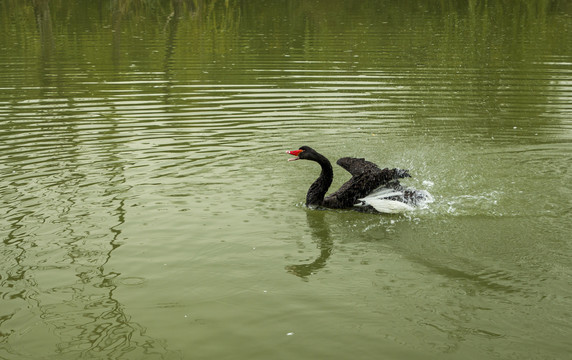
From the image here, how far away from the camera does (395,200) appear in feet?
25.4

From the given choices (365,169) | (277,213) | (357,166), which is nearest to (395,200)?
(365,169)

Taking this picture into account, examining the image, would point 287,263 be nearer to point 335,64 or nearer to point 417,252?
point 417,252

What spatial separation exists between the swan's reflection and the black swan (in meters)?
0.19

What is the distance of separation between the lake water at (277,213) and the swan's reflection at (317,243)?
0.03 metres

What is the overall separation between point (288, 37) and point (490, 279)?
→ 1761 centimetres

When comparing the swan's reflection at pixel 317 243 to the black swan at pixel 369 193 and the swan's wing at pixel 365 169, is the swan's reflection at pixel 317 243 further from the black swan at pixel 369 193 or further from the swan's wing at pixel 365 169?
the swan's wing at pixel 365 169

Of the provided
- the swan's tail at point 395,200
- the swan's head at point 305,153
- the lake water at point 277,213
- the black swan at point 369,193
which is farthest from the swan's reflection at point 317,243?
the swan's head at point 305,153

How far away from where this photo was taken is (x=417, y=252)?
22.1ft

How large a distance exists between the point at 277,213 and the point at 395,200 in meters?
1.38

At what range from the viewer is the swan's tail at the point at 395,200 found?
7.68 metres

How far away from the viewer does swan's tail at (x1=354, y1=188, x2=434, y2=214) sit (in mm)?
7676

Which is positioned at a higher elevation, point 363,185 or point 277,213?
point 363,185

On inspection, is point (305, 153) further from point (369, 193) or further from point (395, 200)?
point (395, 200)

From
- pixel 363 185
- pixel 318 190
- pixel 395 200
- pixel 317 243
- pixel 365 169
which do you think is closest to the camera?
pixel 317 243
